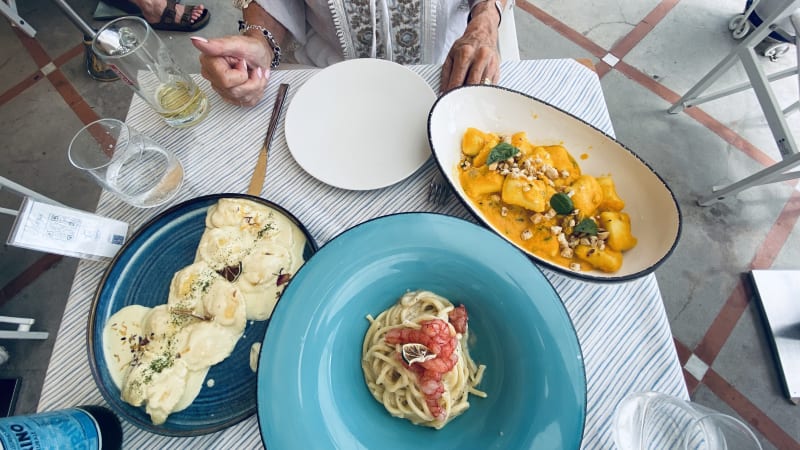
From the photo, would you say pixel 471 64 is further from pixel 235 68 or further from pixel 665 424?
pixel 665 424

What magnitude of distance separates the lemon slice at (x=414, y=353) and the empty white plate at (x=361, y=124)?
398 mm

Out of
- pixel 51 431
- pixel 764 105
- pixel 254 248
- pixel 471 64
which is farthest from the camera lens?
pixel 764 105

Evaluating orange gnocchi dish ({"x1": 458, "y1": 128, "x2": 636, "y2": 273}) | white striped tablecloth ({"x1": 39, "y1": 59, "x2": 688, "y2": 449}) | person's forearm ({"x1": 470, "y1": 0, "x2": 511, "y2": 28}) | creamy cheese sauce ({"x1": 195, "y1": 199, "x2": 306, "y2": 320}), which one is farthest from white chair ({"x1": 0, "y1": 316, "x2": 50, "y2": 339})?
person's forearm ({"x1": 470, "y1": 0, "x2": 511, "y2": 28})

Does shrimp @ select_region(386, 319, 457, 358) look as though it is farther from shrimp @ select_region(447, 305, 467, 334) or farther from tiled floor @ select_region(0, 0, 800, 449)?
tiled floor @ select_region(0, 0, 800, 449)

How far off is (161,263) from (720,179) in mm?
2504

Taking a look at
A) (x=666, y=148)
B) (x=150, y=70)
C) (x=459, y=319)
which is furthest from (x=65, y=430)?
(x=666, y=148)

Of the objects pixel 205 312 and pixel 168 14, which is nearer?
pixel 205 312

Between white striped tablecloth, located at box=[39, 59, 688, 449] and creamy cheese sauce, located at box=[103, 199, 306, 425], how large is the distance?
0.10 metres

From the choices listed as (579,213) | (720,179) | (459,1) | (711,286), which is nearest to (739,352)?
(711,286)

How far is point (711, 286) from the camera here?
1959mm

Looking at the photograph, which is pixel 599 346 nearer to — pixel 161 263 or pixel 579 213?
pixel 579 213

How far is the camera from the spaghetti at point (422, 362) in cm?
75

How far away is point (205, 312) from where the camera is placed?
2.85ft

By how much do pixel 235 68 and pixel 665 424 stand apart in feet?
4.03
